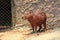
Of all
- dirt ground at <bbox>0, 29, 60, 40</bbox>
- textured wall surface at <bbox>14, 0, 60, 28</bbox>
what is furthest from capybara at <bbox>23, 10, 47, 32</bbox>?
textured wall surface at <bbox>14, 0, 60, 28</bbox>

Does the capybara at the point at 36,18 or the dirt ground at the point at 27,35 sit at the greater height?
the capybara at the point at 36,18

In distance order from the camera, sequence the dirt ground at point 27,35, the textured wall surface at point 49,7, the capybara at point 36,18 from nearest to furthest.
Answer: the dirt ground at point 27,35 < the capybara at point 36,18 < the textured wall surface at point 49,7

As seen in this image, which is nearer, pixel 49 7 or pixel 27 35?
pixel 27 35

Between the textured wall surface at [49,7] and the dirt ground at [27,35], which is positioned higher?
the textured wall surface at [49,7]

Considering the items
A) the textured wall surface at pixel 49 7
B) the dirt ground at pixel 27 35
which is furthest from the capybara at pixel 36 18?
the textured wall surface at pixel 49 7

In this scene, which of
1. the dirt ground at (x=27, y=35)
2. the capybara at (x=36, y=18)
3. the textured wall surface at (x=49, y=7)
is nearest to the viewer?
the dirt ground at (x=27, y=35)

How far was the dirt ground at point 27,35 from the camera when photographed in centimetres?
593

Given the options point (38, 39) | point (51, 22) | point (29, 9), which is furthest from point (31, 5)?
point (38, 39)

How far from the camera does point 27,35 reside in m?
6.61

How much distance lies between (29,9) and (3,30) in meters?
1.10

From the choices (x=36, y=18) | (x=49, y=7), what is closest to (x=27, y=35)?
(x=36, y=18)

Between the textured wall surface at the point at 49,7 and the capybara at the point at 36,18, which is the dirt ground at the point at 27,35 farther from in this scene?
the textured wall surface at the point at 49,7

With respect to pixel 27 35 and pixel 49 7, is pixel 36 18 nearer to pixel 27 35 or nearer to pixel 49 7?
pixel 27 35

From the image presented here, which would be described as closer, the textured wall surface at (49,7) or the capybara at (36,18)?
A: the capybara at (36,18)
